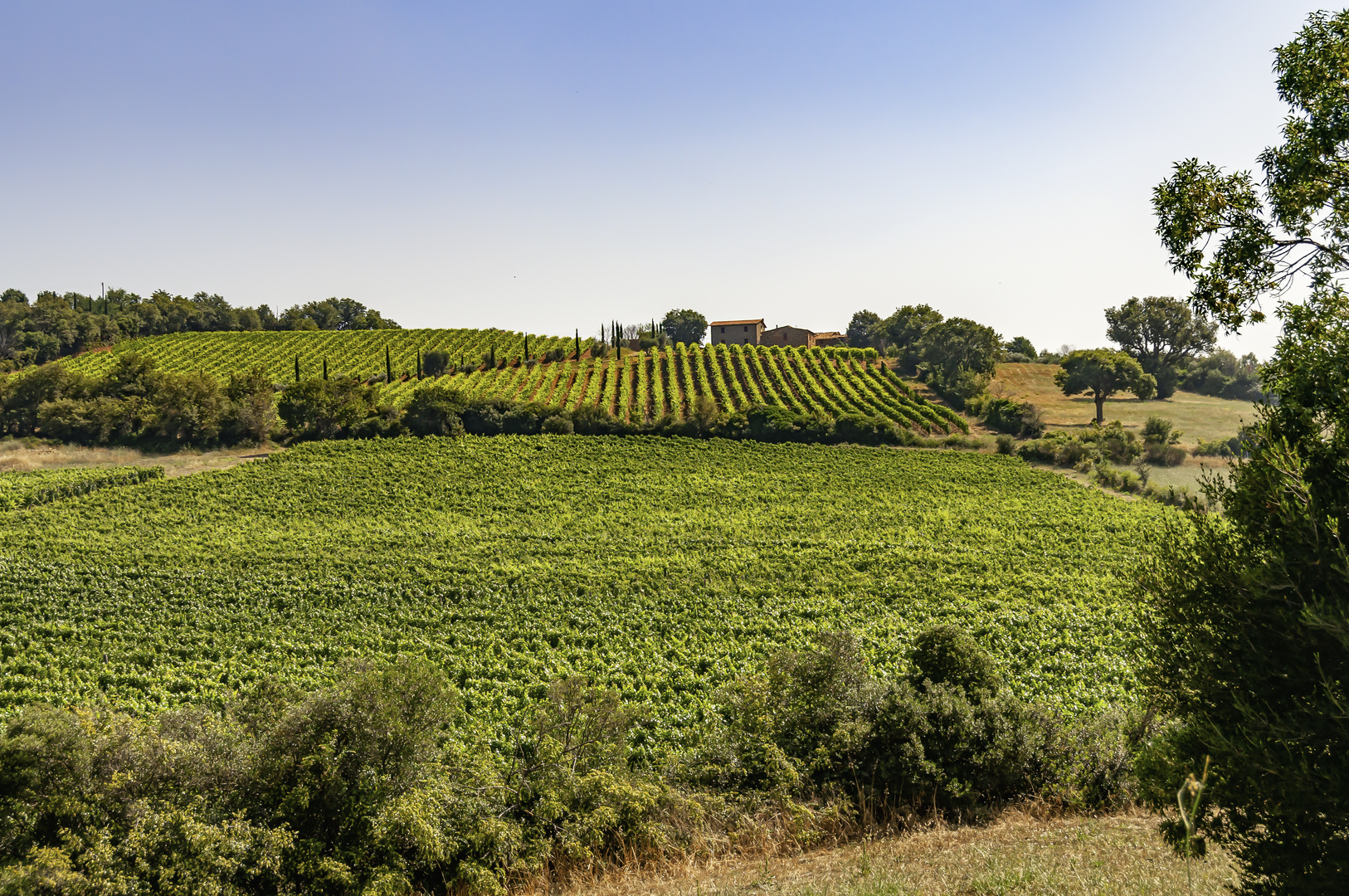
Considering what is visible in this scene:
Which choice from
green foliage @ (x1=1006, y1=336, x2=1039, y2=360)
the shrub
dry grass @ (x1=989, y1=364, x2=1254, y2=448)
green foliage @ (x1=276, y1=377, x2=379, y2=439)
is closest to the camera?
green foliage @ (x1=276, y1=377, x2=379, y2=439)

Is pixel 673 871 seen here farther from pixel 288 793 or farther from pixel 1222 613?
pixel 1222 613

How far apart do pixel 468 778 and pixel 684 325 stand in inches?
5395

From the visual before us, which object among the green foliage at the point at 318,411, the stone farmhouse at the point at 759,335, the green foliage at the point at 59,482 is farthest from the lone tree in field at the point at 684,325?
the green foliage at the point at 59,482

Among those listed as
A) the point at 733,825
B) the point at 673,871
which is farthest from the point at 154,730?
the point at 733,825

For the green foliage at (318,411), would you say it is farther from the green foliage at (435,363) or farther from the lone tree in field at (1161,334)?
the lone tree in field at (1161,334)

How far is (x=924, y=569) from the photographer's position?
121 feet

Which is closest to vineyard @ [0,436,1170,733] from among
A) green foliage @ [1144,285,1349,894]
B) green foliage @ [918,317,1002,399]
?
green foliage @ [1144,285,1349,894]

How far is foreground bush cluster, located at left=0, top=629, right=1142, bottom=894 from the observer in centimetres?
1166

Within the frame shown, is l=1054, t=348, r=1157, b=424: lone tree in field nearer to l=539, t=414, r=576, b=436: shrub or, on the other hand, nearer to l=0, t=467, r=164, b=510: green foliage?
Result: l=539, t=414, r=576, b=436: shrub

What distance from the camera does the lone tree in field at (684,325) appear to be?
147 metres

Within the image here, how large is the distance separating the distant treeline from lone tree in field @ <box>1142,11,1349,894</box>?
135m

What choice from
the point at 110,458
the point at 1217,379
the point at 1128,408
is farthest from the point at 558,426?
the point at 1217,379

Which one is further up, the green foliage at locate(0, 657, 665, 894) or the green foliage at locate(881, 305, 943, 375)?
the green foliage at locate(881, 305, 943, 375)

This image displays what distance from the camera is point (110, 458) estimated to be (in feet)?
197
